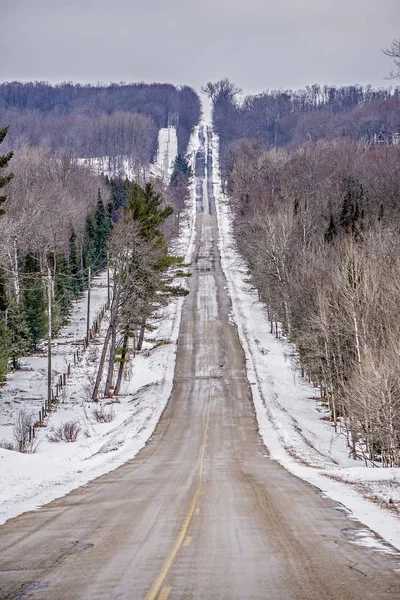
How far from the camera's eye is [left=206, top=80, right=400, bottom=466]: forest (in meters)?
25.6

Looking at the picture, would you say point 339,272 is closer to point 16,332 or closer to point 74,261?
point 16,332

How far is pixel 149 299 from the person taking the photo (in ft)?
144

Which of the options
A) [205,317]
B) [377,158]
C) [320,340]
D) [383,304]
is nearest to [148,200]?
[320,340]

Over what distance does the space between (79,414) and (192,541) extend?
2745 centimetres

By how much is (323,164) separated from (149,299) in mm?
60512

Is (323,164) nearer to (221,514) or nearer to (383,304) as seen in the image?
(383,304)

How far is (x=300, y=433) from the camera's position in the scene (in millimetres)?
31203

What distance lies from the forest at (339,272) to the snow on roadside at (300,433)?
4.81 feet

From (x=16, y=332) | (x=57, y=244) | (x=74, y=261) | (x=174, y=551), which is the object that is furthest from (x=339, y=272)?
(x=74, y=261)

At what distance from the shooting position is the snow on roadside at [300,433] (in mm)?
14409

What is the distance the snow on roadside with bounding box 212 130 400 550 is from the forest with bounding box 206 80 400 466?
1.47 metres

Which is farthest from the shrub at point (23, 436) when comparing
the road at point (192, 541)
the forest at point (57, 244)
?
the forest at point (57, 244)

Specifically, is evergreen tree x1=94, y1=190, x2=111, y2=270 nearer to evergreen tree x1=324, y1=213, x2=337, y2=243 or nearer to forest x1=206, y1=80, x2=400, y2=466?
forest x1=206, y1=80, x2=400, y2=466

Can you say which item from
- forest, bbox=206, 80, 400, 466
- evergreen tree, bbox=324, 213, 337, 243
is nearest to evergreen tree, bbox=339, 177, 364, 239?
forest, bbox=206, 80, 400, 466
